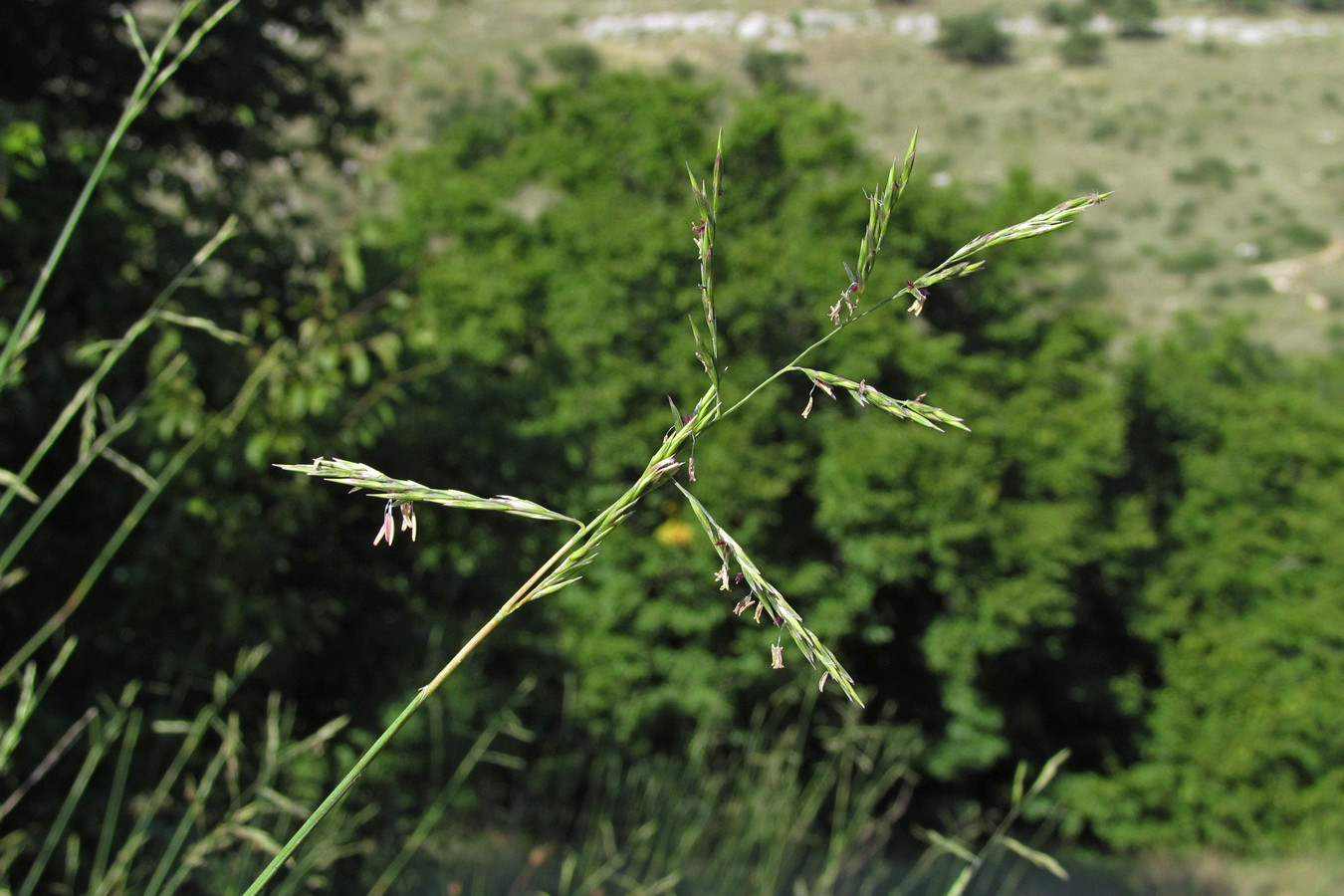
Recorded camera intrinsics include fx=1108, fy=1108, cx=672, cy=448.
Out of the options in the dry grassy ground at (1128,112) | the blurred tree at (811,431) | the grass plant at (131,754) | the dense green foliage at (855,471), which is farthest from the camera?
the dry grassy ground at (1128,112)

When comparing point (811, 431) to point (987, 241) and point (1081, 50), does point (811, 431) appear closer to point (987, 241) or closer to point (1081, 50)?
point (987, 241)

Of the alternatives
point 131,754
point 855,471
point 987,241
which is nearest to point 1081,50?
point 855,471

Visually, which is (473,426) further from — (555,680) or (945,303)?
(945,303)

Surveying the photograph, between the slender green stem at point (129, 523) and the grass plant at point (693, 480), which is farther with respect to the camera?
the slender green stem at point (129, 523)

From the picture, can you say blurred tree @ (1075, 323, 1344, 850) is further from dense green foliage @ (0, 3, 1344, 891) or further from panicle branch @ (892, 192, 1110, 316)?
panicle branch @ (892, 192, 1110, 316)

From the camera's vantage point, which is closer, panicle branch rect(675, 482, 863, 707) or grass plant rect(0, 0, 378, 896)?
panicle branch rect(675, 482, 863, 707)

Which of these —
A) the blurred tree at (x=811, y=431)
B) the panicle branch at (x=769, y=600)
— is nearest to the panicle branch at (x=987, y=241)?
the panicle branch at (x=769, y=600)

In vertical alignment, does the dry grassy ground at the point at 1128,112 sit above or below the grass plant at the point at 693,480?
below

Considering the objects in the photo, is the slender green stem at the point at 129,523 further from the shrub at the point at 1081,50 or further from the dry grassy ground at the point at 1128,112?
the shrub at the point at 1081,50

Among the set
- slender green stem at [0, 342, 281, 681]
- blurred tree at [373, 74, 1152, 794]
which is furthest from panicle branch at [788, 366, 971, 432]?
blurred tree at [373, 74, 1152, 794]

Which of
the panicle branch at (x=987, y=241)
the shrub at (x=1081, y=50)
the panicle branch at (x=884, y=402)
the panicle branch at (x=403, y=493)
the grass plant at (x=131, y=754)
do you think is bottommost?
the shrub at (x=1081, y=50)

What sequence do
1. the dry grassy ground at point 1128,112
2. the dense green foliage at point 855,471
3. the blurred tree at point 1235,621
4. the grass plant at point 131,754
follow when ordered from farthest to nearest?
1. the dry grassy ground at point 1128,112
2. the blurred tree at point 1235,621
3. the dense green foliage at point 855,471
4. the grass plant at point 131,754
